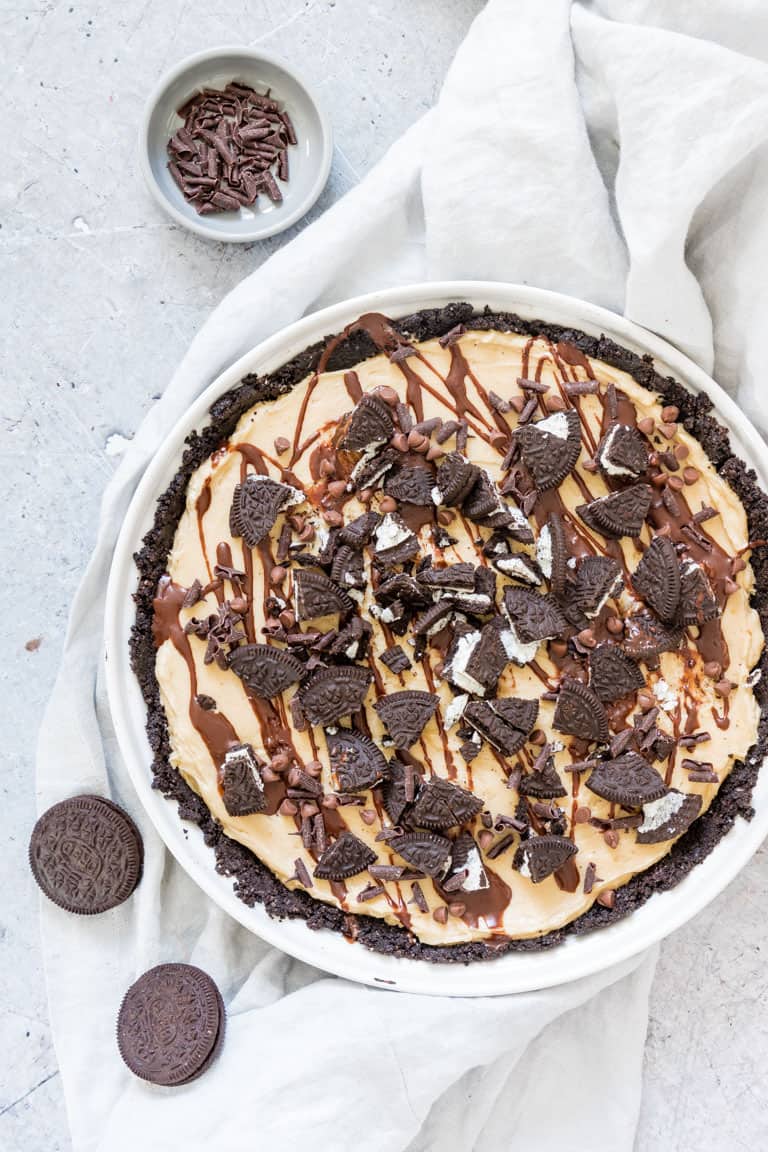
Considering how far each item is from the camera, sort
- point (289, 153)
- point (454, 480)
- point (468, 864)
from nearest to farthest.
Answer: point (454, 480), point (468, 864), point (289, 153)

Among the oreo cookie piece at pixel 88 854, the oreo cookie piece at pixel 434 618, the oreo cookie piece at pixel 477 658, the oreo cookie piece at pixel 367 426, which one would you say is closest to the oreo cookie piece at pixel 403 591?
the oreo cookie piece at pixel 434 618

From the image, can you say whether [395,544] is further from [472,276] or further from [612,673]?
[472,276]

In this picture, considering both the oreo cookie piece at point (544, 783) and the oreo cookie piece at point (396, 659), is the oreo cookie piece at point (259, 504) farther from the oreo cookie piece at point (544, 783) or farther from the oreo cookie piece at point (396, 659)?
the oreo cookie piece at point (544, 783)

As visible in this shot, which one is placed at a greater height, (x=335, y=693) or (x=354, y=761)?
(x=335, y=693)

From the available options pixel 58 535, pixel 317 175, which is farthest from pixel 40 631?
pixel 317 175

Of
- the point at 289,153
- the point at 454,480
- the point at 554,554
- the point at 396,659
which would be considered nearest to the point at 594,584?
the point at 554,554
